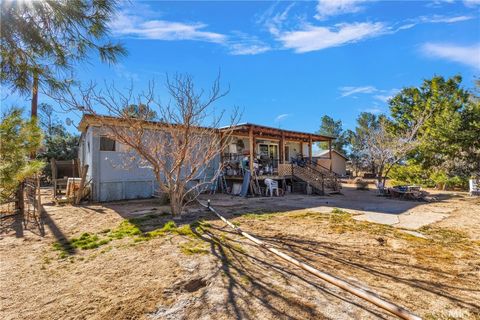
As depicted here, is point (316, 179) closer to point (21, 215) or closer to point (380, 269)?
point (380, 269)

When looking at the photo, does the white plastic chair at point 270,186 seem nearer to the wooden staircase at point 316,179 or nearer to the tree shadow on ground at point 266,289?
the wooden staircase at point 316,179

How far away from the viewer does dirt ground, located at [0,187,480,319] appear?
2.42 m

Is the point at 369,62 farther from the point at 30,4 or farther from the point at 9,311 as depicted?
the point at 9,311

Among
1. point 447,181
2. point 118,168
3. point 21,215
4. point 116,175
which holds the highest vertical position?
point 118,168

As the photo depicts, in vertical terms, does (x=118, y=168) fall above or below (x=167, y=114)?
below

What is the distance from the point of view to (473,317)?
2.28m

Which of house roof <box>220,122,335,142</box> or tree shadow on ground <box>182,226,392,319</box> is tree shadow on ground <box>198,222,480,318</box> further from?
house roof <box>220,122,335,142</box>

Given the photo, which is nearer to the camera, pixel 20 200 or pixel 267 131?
pixel 20 200

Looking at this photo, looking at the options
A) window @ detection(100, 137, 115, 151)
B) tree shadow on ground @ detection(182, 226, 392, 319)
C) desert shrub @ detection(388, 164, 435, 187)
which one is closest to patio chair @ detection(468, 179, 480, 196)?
desert shrub @ detection(388, 164, 435, 187)

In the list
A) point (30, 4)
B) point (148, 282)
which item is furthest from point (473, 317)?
point (30, 4)

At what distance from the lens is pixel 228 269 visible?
10.8 ft

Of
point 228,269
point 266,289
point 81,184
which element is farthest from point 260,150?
point 266,289

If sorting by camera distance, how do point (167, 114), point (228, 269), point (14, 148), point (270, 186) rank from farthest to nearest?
point (270, 186)
point (167, 114)
point (14, 148)
point (228, 269)

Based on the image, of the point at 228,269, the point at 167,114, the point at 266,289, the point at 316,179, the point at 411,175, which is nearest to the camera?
the point at 266,289
